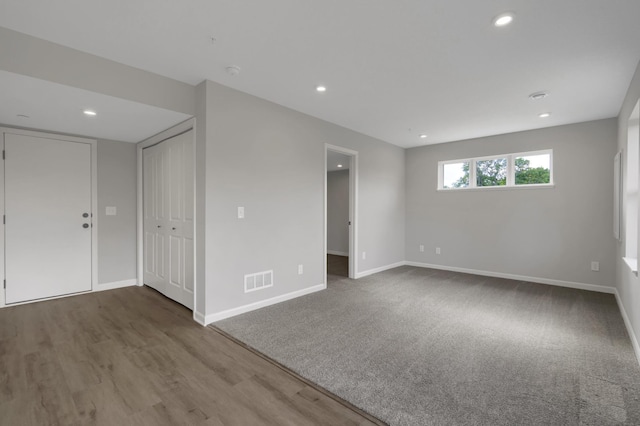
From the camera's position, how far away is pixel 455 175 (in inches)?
229

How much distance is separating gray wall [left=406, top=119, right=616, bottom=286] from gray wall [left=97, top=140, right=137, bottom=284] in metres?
5.18

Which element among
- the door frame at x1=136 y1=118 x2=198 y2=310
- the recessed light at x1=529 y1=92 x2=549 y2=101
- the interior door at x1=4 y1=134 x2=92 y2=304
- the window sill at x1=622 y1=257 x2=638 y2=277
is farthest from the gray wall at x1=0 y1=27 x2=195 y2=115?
the window sill at x1=622 y1=257 x2=638 y2=277

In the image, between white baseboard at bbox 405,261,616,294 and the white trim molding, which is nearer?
the white trim molding

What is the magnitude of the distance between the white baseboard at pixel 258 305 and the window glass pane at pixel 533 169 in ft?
12.6

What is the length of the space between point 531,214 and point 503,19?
152 inches

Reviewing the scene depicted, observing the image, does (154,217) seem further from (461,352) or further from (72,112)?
(461,352)

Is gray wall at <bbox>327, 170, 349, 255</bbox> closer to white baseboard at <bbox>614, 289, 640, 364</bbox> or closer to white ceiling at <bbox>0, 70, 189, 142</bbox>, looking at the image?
white ceiling at <bbox>0, 70, 189, 142</bbox>

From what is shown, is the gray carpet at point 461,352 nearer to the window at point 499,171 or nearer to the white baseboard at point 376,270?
the white baseboard at point 376,270

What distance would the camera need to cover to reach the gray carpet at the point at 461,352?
180 centimetres

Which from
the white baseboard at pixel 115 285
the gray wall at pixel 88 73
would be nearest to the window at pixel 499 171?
the gray wall at pixel 88 73

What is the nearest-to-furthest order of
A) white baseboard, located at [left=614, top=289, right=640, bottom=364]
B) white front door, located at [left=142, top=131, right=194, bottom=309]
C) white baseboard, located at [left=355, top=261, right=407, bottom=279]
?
white baseboard, located at [left=614, top=289, right=640, bottom=364] < white front door, located at [left=142, top=131, right=194, bottom=309] < white baseboard, located at [left=355, top=261, right=407, bottom=279]

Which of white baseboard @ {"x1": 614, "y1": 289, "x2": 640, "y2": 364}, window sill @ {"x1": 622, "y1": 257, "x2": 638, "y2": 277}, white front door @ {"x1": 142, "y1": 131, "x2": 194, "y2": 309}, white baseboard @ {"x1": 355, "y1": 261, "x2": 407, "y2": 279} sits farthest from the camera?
white baseboard @ {"x1": 355, "y1": 261, "x2": 407, "y2": 279}

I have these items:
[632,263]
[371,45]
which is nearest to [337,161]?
[371,45]

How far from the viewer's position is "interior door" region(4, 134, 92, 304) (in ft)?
11.6
